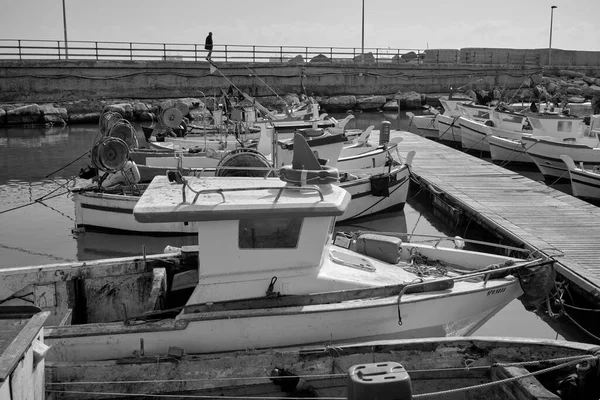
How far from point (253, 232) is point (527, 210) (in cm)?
903

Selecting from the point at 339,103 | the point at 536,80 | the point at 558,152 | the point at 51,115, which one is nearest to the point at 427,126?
the point at 558,152

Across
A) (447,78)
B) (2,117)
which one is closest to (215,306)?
(2,117)

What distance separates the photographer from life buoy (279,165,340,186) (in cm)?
737

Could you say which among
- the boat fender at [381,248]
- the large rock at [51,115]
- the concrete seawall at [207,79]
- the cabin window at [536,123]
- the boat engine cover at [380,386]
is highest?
the concrete seawall at [207,79]

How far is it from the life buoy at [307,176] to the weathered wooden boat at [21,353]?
3.03m

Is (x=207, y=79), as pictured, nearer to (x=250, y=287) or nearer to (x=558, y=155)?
(x=558, y=155)

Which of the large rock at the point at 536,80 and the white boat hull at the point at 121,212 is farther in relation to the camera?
the large rock at the point at 536,80

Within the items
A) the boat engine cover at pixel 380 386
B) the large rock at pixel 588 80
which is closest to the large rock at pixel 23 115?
the boat engine cover at pixel 380 386

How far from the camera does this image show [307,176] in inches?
296

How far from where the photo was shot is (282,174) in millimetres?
7566

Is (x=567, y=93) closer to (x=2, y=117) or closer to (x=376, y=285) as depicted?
(x=2, y=117)

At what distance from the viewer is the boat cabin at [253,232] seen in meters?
6.79

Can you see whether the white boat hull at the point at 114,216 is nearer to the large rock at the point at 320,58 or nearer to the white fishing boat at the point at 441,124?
the white fishing boat at the point at 441,124

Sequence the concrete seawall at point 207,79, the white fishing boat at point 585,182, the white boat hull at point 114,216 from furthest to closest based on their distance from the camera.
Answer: the concrete seawall at point 207,79 → the white fishing boat at point 585,182 → the white boat hull at point 114,216
